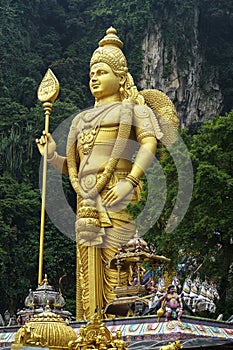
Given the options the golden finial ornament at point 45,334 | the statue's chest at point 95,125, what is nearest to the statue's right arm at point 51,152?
the statue's chest at point 95,125

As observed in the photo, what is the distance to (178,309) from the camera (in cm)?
660

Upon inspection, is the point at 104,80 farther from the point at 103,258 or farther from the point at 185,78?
the point at 185,78

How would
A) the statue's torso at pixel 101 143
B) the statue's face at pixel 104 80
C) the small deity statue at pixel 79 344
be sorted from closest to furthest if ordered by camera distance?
the small deity statue at pixel 79 344
the statue's torso at pixel 101 143
the statue's face at pixel 104 80

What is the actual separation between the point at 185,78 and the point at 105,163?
1764cm

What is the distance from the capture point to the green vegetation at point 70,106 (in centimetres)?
938

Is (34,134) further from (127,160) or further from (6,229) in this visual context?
(127,160)

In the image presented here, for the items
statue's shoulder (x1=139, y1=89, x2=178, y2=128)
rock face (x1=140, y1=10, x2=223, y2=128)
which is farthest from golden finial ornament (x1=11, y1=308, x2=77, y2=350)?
rock face (x1=140, y1=10, x2=223, y2=128)

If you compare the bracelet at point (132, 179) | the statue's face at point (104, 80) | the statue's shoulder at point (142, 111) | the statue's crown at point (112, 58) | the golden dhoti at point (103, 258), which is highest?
the statue's crown at point (112, 58)

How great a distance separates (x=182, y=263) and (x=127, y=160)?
156cm

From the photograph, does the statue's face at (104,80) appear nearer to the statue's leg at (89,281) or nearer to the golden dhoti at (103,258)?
the golden dhoti at (103,258)

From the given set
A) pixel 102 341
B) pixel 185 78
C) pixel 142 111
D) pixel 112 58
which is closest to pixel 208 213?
pixel 142 111

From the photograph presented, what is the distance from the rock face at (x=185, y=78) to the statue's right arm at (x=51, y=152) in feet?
52.8

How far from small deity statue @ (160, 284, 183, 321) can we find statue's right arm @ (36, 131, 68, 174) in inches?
143

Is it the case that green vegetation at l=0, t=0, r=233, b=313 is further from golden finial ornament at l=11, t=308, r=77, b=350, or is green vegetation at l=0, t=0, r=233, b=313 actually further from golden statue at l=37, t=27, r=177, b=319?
golden finial ornament at l=11, t=308, r=77, b=350
